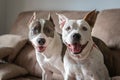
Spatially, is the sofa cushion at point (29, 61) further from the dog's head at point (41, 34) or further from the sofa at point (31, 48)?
the dog's head at point (41, 34)

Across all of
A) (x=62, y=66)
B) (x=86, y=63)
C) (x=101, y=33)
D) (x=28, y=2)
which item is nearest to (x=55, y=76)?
(x=62, y=66)

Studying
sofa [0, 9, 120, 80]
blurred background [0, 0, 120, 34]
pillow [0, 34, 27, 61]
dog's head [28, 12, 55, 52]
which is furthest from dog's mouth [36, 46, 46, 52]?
blurred background [0, 0, 120, 34]

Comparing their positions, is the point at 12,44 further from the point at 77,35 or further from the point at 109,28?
the point at 77,35

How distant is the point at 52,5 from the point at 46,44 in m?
1.22

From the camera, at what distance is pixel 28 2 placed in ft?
9.87

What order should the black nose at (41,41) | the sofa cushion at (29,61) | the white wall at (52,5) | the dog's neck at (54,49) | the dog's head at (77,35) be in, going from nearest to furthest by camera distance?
1. the dog's head at (77,35)
2. the black nose at (41,41)
3. the dog's neck at (54,49)
4. the sofa cushion at (29,61)
5. the white wall at (52,5)

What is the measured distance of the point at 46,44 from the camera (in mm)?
1598

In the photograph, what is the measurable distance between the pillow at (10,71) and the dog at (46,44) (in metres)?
0.33

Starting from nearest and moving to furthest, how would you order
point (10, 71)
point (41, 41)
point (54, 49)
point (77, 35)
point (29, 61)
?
point (77, 35)
point (41, 41)
point (54, 49)
point (10, 71)
point (29, 61)

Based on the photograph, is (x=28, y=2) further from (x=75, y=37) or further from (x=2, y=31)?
(x=75, y=37)

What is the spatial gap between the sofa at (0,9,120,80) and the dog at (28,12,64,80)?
0.24 metres

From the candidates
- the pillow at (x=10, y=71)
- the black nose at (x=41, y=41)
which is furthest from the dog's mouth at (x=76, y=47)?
the pillow at (x=10, y=71)

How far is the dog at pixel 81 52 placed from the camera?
1321mm

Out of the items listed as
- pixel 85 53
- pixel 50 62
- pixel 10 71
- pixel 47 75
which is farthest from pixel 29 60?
pixel 85 53
